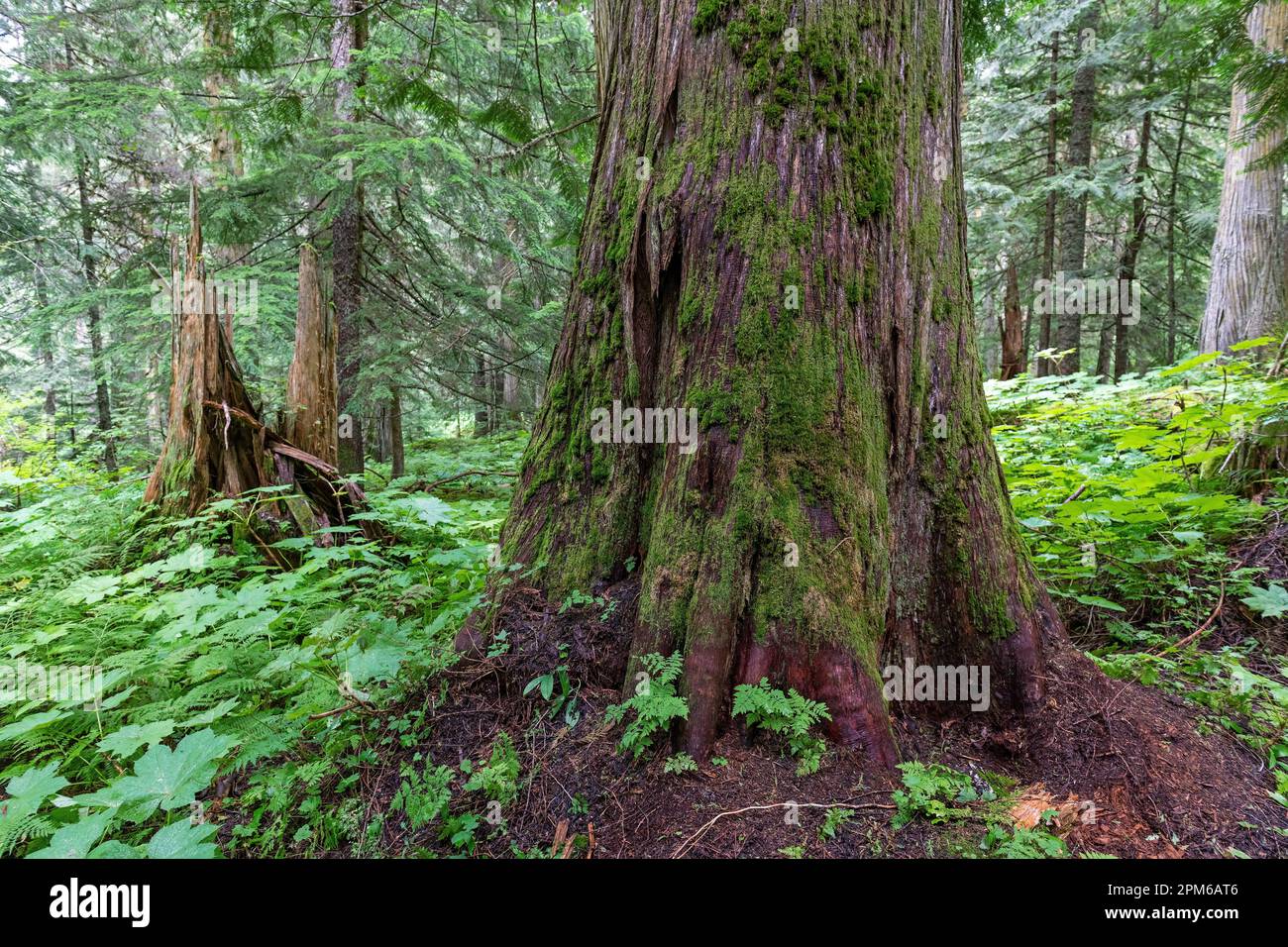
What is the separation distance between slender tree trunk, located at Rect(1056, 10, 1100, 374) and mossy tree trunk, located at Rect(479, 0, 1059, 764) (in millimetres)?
11566

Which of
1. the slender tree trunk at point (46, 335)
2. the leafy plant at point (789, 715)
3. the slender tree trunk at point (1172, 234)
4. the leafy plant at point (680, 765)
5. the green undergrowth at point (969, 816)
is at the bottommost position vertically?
the green undergrowth at point (969, 816)

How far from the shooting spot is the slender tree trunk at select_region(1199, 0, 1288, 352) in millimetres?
7645

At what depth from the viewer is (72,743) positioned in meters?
2.35


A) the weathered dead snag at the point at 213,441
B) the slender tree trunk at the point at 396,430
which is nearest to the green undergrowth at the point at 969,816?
the weathered dead snag at the point at 213,441

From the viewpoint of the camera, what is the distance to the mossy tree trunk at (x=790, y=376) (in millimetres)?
2088

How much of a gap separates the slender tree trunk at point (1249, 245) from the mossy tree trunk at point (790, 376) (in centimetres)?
830

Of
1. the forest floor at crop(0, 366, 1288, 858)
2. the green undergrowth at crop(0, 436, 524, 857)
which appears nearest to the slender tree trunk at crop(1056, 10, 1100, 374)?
the forest floor at crop(0, 366, 1288, 858)

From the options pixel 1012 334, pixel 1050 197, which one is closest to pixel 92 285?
pixel 1012 334

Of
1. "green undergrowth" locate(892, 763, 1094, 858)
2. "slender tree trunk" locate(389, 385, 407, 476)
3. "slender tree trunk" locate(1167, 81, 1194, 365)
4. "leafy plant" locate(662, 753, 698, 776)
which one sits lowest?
"green undergrowth" locate(892, 763, 1094, 858)

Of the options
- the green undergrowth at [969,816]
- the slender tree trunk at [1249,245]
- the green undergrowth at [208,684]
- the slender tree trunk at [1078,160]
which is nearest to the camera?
the green undergrowth at [969,816]

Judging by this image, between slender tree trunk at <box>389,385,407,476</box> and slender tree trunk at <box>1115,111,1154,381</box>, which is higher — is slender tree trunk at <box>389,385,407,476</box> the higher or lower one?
the lower one

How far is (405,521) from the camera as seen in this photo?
4340 mm

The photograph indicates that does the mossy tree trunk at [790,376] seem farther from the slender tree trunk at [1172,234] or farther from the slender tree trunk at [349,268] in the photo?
the slender tree trunk at [1172,234]

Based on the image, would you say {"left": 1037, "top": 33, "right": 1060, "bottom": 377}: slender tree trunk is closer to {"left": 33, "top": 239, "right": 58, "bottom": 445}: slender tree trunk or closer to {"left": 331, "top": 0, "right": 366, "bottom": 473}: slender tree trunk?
{"left": 331, "top": 0, "right": 366, "bottom": 473}: slender tree trunk
